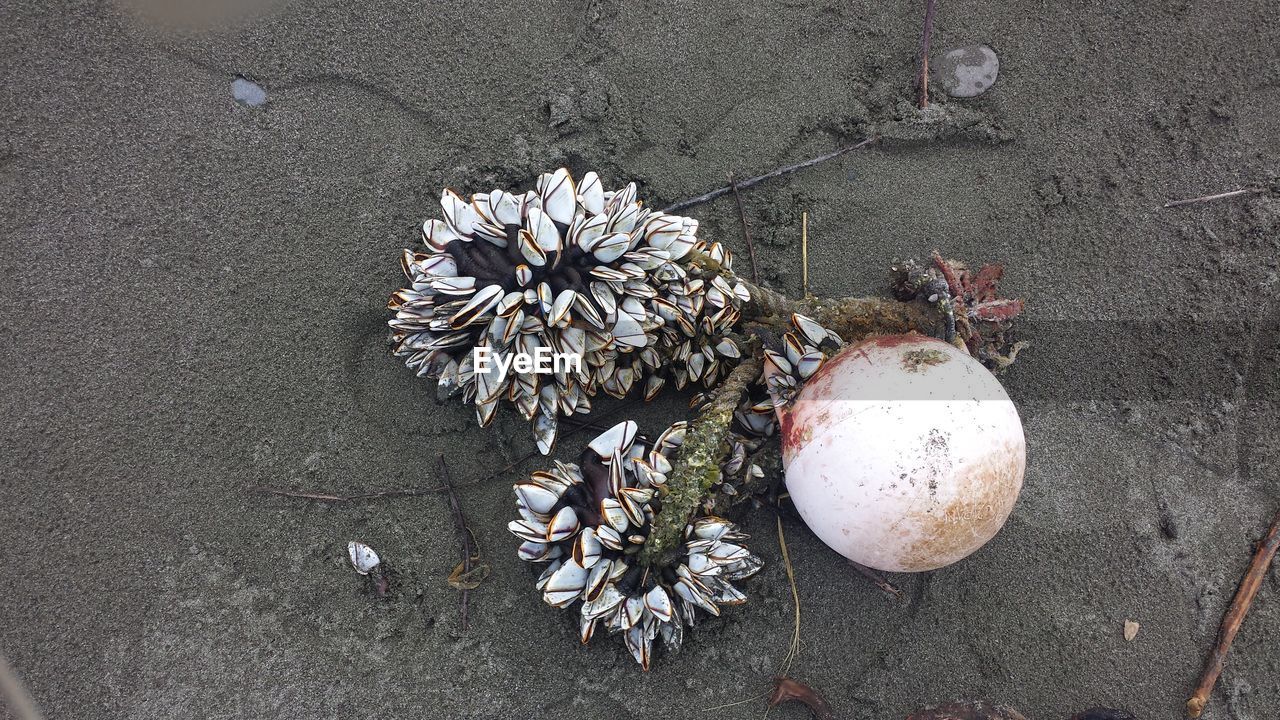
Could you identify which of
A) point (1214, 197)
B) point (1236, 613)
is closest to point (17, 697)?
point (1236, 613)

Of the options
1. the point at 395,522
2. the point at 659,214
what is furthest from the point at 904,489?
the point at 395,522

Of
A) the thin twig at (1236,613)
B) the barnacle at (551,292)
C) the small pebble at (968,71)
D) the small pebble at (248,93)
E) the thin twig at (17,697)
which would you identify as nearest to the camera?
the barnacle at (551,292)

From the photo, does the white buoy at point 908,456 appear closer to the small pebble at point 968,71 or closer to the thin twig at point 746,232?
the thin twig at point 746,232

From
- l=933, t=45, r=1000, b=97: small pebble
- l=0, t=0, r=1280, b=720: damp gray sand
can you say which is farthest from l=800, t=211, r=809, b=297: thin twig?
l=933, t=45, r=1000, b=97: small pebble

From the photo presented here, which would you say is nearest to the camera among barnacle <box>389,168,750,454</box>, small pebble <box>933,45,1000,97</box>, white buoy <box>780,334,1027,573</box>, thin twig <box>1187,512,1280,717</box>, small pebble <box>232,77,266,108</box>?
white buoy <box>780,334,1027,573</box>

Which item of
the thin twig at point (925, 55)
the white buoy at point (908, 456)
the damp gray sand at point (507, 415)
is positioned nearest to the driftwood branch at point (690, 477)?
the white buoy at point (908, 456)

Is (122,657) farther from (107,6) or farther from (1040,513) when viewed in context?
(1040,513)

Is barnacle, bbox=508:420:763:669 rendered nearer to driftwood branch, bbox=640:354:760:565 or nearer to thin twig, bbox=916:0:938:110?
driftwood branch, bbox=640:354:760:565
